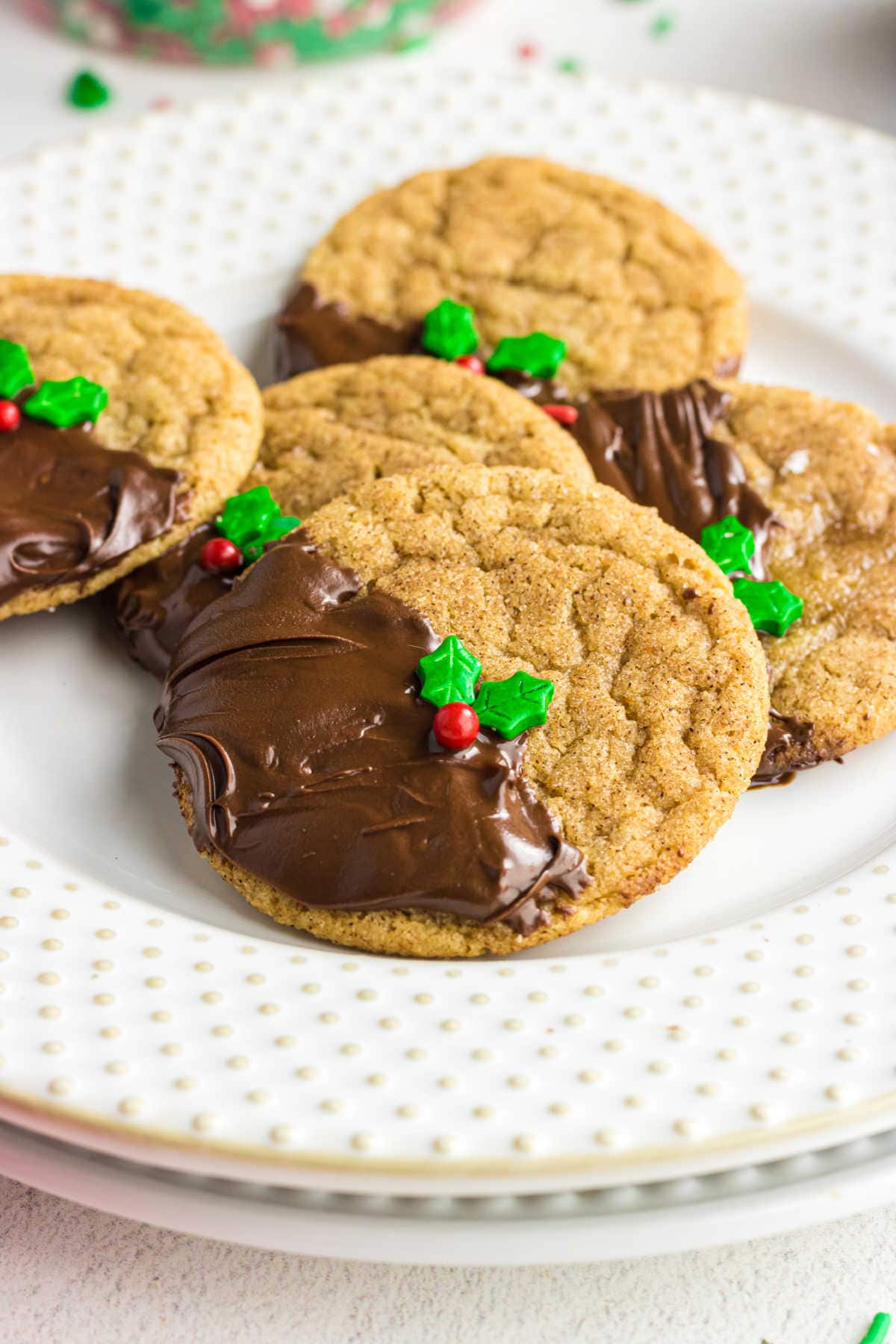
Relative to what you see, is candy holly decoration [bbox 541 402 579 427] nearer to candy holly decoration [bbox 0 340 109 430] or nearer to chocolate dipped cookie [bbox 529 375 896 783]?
chocolate dipped cookie [bbox 529 375 896 783]

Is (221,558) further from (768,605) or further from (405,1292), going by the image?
(405,1292)


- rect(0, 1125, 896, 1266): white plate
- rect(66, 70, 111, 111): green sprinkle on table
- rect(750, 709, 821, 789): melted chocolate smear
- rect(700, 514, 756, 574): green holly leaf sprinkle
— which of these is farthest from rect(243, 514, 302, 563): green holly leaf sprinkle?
rect(66, 70, 111, 111): green sprinkle on table

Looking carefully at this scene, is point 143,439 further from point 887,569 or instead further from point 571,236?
point 887,569

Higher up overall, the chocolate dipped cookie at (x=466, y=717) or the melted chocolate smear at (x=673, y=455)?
the melted chocolate smear at (x=673, y=455)

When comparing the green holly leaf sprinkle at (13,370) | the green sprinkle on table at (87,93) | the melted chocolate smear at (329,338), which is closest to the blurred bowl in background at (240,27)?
the green sprinkle on table at (87,93)

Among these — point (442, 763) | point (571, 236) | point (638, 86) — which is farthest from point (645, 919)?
point (638, 86)

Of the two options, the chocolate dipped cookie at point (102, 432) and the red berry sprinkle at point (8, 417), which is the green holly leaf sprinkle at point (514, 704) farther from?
the red berry sprinkle at point (8, 417)

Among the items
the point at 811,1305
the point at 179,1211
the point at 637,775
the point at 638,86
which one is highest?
the point at 638,86
